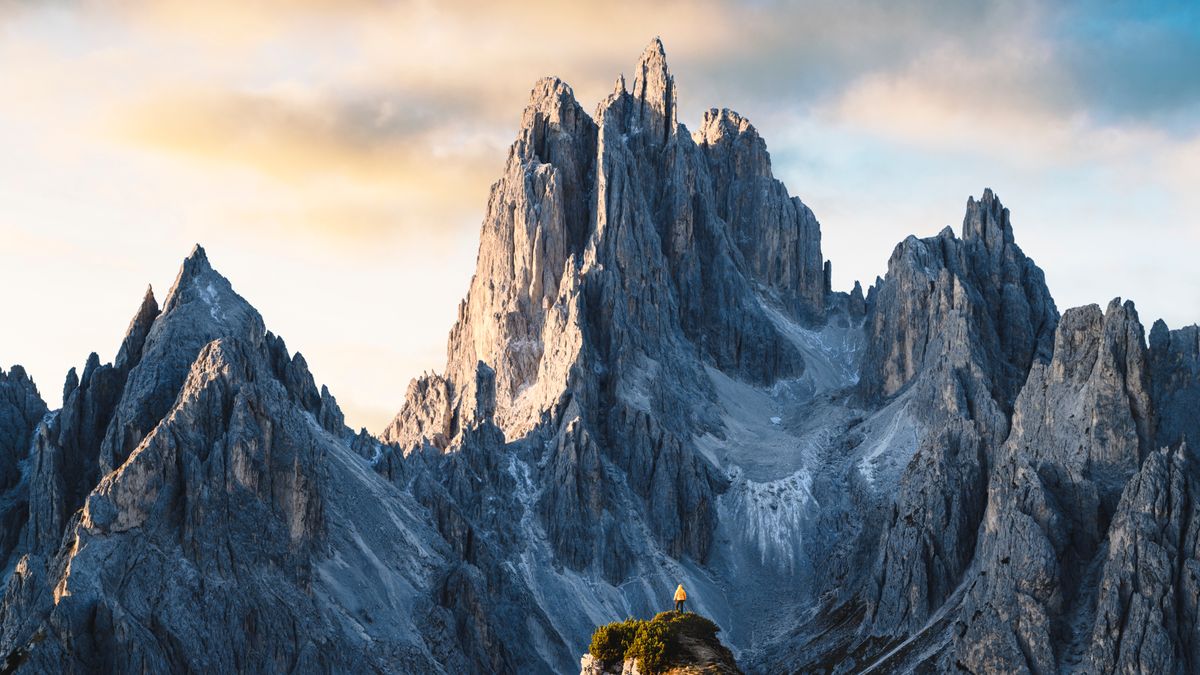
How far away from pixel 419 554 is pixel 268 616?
31.2 meters

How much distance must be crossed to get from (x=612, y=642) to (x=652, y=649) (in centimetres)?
446

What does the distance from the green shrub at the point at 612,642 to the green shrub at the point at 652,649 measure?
1.11 m

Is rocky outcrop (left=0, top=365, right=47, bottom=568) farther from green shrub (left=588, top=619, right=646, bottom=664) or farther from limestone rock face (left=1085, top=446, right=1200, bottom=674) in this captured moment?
limestone rock face (left=1085, top=446, right=1200, bottom=674)

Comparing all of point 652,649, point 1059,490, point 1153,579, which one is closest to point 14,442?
point 1059,490

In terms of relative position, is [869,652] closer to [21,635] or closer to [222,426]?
[222,426]

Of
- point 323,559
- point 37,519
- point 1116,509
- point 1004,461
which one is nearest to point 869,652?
point 1004,461

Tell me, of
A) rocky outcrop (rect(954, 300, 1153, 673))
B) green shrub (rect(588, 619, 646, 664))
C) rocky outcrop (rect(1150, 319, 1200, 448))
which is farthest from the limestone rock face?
green shrub (rect(588, 619, 646, 664))

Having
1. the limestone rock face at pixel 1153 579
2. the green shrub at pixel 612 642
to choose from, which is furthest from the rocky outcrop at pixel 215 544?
the green shrub at pixel 612 642

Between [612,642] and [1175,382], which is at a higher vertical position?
[1175,382]

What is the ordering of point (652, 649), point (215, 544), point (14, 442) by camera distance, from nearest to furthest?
point (652, 649), point (215, 544), point (14, 442)

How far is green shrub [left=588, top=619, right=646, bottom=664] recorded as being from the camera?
82438 mm

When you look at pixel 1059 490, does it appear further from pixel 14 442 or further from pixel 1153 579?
pixel 14 442

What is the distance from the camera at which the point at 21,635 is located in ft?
438

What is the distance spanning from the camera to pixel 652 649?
79000 millimetres
